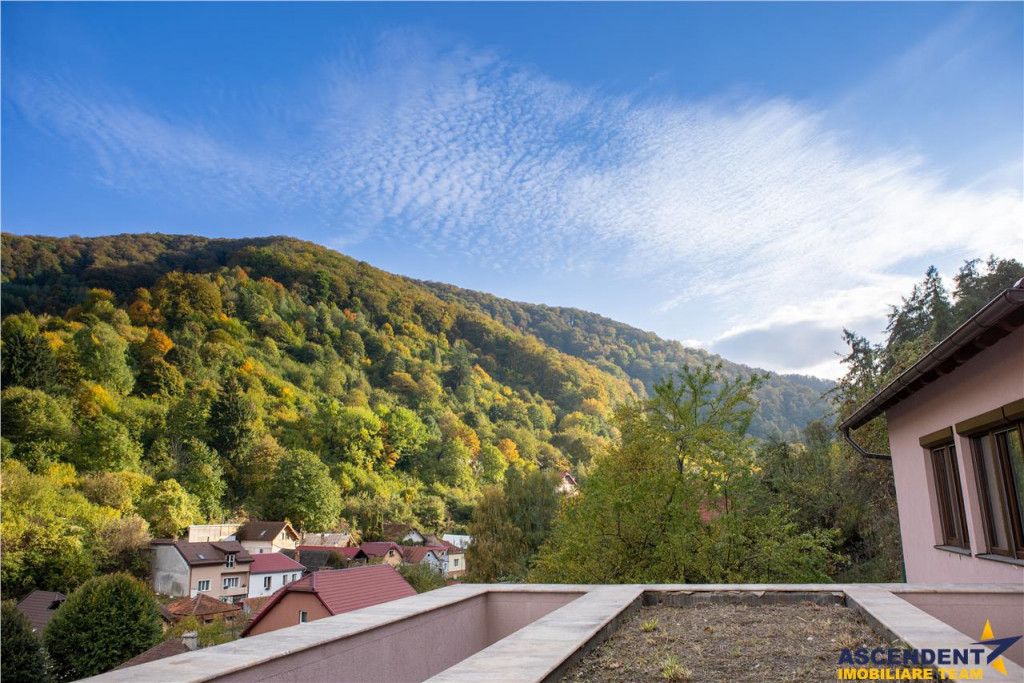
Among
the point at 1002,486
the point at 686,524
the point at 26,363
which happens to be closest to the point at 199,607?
the point at 26,363

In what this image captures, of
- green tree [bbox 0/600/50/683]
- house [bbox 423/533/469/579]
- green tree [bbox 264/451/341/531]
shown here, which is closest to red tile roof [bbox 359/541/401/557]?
house [bbox 423/533/469/579]

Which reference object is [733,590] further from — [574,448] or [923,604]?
[574,448]

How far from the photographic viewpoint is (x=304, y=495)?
52.4 meters

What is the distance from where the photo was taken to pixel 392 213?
247ft

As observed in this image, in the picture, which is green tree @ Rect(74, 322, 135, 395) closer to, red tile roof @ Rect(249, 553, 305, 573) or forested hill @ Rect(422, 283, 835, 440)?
red tile roof @ Rect(249, 553, 305, 573)

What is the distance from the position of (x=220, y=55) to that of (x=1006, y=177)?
4382 centimetres

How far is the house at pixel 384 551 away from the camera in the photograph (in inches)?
1703

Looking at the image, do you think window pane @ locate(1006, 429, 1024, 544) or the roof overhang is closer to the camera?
the roof overhang

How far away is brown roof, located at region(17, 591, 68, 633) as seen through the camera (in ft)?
104

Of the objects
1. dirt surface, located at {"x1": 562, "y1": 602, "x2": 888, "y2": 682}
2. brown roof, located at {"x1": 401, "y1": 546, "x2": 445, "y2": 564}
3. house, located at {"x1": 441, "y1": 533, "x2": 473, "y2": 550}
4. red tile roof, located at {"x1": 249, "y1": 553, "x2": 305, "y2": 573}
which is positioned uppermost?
dirt surface, located at {"x1": 562, "y1": 602, "x2": 888, "y2": 682}

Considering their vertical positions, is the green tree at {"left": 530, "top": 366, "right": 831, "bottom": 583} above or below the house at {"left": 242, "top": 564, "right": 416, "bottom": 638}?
above

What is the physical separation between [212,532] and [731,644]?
50.8 metres

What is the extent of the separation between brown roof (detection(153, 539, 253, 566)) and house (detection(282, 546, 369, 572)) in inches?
184

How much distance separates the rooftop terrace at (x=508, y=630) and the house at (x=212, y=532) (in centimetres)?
4492
